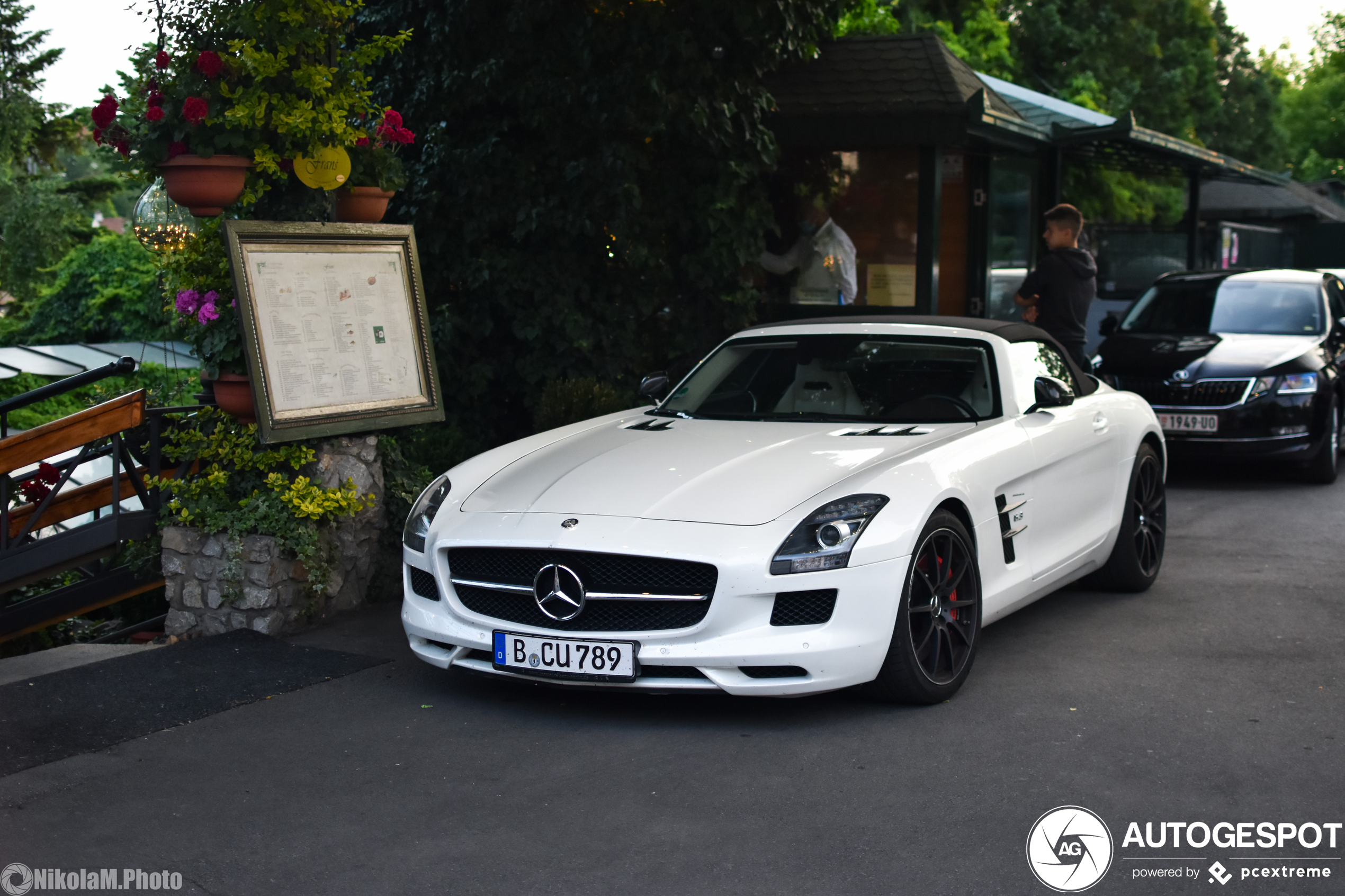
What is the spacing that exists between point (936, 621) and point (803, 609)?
653 mm

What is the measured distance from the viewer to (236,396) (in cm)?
645

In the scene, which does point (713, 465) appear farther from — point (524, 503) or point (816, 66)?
point (816, 66)

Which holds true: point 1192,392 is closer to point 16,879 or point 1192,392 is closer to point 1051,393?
point 1051,393

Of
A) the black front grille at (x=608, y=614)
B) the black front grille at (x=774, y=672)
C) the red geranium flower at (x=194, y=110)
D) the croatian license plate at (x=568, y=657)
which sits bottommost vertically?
the black front grille at (x=774, y=672)

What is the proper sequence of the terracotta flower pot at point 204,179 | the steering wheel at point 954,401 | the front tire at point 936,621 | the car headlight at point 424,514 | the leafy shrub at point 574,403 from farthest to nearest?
the leafy shrub at point 574,403 < the terracotta flower pot at point 204,179 < the steering wheel at point 954,401 < the car headlight at point 424,514 < the front tire at point 936,621

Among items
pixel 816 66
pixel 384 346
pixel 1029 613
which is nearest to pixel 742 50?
pixel 816 66

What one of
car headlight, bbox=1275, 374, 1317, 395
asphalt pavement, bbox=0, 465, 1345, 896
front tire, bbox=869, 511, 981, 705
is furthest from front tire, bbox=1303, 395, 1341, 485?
front tire, bbox=869, 511, 981, 705

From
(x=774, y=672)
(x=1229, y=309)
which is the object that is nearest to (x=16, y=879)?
(x=774, y=672)

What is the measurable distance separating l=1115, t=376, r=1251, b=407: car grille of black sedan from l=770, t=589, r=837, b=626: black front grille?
22.1 feet

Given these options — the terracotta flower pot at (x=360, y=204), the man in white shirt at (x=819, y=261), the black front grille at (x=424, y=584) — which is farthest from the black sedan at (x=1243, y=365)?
the black front grille at (x=424, y=584)

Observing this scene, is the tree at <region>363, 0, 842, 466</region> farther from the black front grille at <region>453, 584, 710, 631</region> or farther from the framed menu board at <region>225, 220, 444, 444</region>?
the black front grille at <region>453, 584, 710, 631</region>

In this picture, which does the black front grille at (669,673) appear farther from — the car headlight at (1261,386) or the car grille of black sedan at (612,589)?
the car headlight at (1261,386)

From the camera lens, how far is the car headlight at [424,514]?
540 centimetres

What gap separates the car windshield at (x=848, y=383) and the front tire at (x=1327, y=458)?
5763mm
